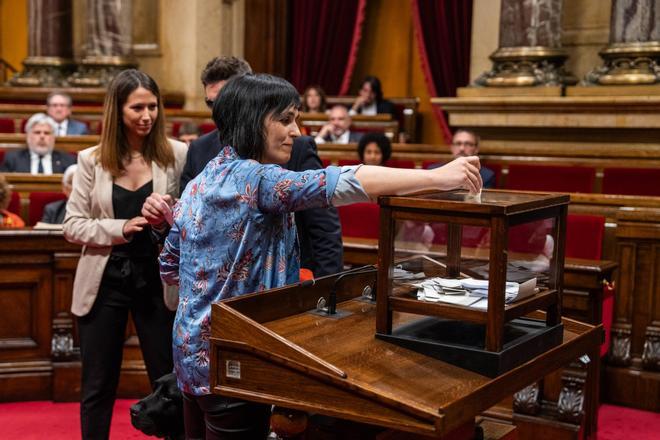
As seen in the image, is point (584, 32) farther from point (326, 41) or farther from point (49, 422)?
point (49, 422)

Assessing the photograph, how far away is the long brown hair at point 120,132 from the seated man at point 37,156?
361 cm

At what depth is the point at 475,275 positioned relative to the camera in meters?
1.64

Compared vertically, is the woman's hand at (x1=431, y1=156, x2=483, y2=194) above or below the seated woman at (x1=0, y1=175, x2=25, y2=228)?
above

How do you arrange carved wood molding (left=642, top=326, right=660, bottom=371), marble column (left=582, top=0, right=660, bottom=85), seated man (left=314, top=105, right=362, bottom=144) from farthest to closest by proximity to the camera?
seated man (left=314, top=105, right=362, bottom=144) < marble column (left=582, top=0, right=660, bottom=85) < carved wood molding (left=642, top=326, right=660, bottom=371)

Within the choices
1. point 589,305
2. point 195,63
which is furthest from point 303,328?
point 195,63

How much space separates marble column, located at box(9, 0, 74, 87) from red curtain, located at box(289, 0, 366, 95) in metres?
2.57

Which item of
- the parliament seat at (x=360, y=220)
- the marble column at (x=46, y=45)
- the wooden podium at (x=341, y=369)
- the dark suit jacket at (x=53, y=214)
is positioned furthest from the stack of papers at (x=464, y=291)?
the marble column at (x=46, y=45)

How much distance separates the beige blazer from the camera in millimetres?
2635

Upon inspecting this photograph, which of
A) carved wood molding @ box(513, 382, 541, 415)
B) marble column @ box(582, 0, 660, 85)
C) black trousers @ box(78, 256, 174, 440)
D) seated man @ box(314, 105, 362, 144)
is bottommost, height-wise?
carved wood molding @ box(513, 382, 541, 415)

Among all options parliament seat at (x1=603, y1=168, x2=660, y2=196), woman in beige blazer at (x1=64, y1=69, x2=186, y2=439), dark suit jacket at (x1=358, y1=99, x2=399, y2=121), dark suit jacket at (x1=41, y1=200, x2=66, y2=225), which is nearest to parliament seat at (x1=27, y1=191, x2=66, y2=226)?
dark suit jacket at (x1=41, y1=200, x2=66, y2=225)

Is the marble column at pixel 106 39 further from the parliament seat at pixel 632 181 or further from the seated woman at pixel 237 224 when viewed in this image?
the seated woman at pixel 237 224

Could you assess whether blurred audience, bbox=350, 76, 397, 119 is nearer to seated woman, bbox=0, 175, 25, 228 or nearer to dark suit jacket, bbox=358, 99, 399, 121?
dark suit jacket, bbox=358, 99, 399, 121

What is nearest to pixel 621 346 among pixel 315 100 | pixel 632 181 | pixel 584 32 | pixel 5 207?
pixel 632 181

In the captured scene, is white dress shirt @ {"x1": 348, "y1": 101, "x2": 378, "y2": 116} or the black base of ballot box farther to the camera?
white dress shirt @ {"x1": 348, "y1": 101, "x2": 378, "y2": 116}
